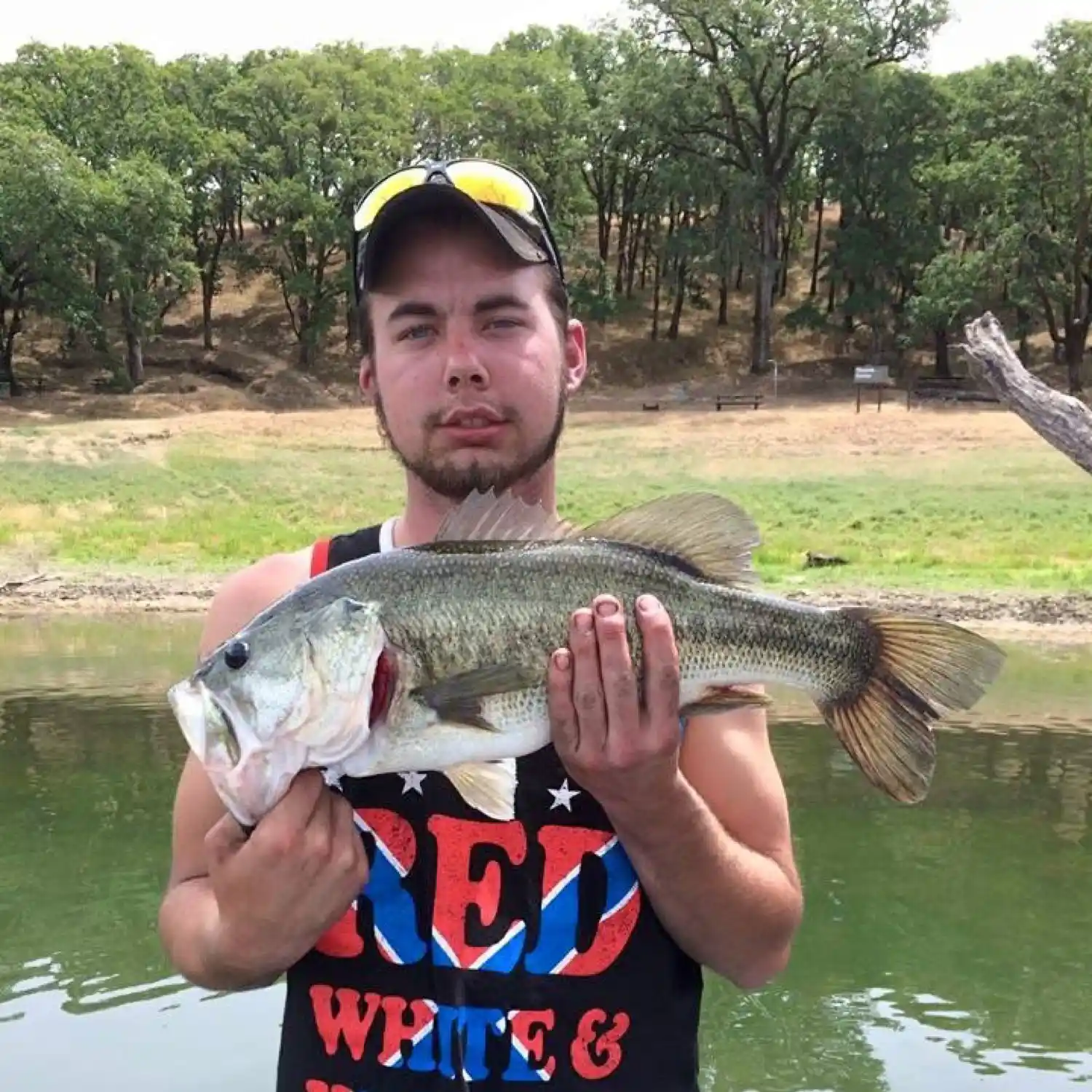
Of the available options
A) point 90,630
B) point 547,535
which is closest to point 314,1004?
point 547,535

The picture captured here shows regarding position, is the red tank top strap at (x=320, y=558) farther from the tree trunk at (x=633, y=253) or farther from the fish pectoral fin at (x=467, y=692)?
the tree trunk at (x=633, y=253)

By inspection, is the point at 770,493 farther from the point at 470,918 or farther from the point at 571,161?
the point at 571,161

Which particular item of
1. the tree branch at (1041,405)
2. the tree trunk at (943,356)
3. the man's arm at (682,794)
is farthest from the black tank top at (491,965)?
the tree trunk at (943,356)

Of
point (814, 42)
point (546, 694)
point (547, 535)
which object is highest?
point (814, 42)

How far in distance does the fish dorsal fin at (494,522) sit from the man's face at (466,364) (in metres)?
0.21

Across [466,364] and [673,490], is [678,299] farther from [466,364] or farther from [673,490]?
[466,364]

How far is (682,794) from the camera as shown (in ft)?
7.17

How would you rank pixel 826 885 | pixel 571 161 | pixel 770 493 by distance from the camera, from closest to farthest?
pixel 826 885, pixel 770 493, pixel 571 161

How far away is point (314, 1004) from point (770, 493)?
22.3 meters

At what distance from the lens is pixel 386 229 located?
8.41 feet

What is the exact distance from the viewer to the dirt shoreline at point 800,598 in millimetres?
14961

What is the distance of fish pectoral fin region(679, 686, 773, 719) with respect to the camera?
7.37 ft

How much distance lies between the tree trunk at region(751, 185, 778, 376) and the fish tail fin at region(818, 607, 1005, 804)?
46.5 meters

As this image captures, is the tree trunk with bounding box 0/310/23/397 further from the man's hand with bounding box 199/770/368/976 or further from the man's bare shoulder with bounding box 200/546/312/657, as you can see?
the man's hand with bounding box 199/770/368/976
